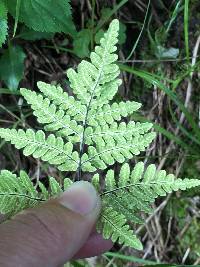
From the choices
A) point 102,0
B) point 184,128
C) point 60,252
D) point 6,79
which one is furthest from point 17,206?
point 102,0

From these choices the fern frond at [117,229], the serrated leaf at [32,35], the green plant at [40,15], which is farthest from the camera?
the serrated leaf at [32,35]

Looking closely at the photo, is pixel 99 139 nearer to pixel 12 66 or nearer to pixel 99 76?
pixel 99 76

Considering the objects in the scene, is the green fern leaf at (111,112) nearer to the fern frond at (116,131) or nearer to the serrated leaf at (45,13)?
the fern frond at (116,131)

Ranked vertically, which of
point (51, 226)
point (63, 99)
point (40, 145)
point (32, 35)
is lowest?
point (51, 226)

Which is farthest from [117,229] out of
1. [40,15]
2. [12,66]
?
[12,66]

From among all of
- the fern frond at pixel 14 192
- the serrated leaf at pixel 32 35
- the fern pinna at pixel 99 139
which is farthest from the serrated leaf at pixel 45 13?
the fern frond at pixel 14 192

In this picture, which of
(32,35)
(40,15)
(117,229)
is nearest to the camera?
(117,229)

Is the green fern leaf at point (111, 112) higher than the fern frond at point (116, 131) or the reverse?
higher
